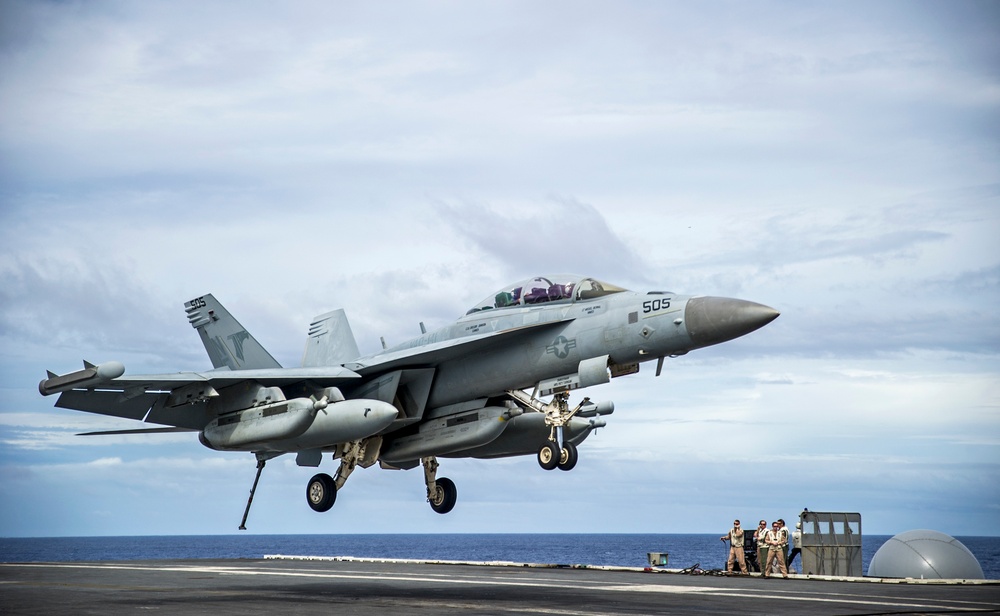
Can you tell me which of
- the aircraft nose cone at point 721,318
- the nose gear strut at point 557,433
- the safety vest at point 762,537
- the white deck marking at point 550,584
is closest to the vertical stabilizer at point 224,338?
the white deck marking at point 550,584

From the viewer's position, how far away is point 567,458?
20.7 meters

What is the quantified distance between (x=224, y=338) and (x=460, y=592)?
1018 cm

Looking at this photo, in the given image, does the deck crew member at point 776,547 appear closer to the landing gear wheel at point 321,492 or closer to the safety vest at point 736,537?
the safety vest at point 736,537

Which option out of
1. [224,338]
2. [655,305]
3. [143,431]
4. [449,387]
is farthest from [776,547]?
[143,431]

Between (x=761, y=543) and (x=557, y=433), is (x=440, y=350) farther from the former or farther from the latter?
(x=761, y=543)

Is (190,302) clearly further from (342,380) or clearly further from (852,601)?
(852,601)

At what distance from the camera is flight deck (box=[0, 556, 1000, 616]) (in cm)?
1923

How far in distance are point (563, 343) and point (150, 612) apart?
373 inches

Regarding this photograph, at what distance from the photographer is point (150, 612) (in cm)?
1861

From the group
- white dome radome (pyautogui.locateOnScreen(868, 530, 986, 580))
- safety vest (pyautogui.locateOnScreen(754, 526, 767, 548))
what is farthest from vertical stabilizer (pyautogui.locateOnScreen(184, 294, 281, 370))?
white dome radome (pyautogui.locateOnScreen(868, 530, 986, 580))

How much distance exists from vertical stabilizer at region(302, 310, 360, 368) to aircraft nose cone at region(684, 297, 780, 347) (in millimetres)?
11968

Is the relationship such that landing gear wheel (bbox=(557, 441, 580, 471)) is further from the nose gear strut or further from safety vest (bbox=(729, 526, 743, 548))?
safety vest (bbox=(729, 526, 743, 548))

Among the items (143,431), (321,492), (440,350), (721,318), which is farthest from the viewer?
(143,431)

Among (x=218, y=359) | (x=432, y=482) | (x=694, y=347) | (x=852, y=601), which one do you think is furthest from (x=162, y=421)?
(x=852, y=601)
